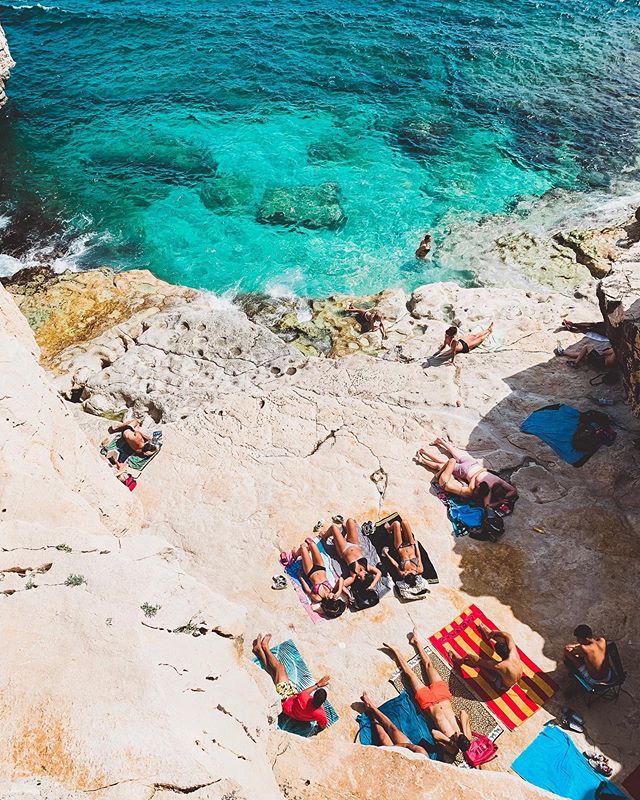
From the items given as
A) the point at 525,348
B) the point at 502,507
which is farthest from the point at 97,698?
the point at 525,348

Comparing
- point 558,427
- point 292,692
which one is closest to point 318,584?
point 292,692

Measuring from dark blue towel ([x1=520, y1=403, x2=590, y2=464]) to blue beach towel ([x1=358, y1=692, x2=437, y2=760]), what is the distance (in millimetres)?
5732

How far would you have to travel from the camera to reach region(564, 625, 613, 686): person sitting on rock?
774cm

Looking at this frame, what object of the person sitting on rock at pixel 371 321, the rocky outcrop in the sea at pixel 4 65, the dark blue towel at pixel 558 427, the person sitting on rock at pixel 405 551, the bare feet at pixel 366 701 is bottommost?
the bare feet at pixel 366 701

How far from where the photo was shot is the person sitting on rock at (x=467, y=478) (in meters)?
10.4

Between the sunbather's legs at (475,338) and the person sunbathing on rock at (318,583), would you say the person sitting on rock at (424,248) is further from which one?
the person sunbathing on rock at (318,583)

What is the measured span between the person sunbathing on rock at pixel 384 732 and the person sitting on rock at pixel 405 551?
2.10 m

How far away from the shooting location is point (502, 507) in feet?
33.6

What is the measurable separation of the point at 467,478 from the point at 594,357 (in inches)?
185

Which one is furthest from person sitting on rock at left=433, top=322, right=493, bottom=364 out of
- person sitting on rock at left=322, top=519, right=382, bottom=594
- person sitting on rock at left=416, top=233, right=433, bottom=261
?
person sitting on rock at left=322, top=519, right=382, bottom=594

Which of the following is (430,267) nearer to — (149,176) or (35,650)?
(149,176)

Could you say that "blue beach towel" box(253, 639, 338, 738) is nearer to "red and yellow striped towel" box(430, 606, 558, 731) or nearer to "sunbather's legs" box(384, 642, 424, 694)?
"sunbather's legs" box(384, 642, 424, 694)

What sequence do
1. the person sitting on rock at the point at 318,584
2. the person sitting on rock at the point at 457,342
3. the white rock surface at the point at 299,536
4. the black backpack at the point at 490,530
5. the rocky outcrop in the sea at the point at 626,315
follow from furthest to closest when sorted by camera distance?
1. the person sitting on rock at the point at 457,342
2. the black backpack at the point at 490,530
3. the rocky outcrop in the sea at the point at 626,315
4. the person sitting on rock at the point at 318,584
5. the white rock surface at the point at 299,536

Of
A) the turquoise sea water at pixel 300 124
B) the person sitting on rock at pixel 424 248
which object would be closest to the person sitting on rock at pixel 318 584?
the turquoise sea water at pixel 300 124
